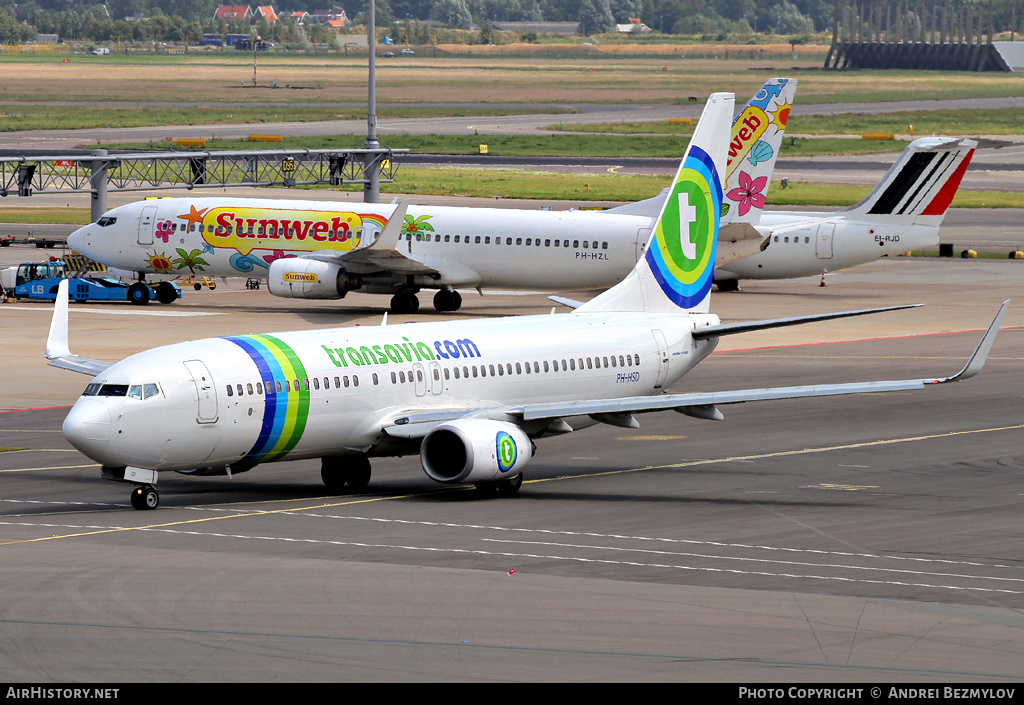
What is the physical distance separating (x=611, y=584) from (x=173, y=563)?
7.76 meters

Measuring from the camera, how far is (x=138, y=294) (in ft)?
254

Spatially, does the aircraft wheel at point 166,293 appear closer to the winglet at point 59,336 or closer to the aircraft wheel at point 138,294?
the aircraft wheel at point 138,294

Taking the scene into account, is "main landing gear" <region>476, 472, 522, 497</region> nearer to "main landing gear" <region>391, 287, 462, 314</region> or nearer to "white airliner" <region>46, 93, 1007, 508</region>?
"white airliner" <region>46, 93, 1007, 508</region>

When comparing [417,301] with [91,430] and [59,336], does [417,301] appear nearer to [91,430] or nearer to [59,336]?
[59,336]

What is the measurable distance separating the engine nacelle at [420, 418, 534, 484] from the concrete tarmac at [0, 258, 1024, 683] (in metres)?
0.79

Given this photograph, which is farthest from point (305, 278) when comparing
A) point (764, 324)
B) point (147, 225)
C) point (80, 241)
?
point (764, 324)

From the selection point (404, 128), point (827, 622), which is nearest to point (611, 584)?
point (827, 622)

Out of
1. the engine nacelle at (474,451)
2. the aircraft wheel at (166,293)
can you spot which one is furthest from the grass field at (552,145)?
the engine nacelle at (474,451)

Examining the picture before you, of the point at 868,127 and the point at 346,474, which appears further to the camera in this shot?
the point at 868,127

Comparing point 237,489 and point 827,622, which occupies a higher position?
point 827,622

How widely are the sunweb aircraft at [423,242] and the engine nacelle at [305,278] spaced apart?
4 centimetres

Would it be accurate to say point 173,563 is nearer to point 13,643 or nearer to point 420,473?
point 13,643

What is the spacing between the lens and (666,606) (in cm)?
2541

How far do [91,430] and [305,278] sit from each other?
1548 inches
